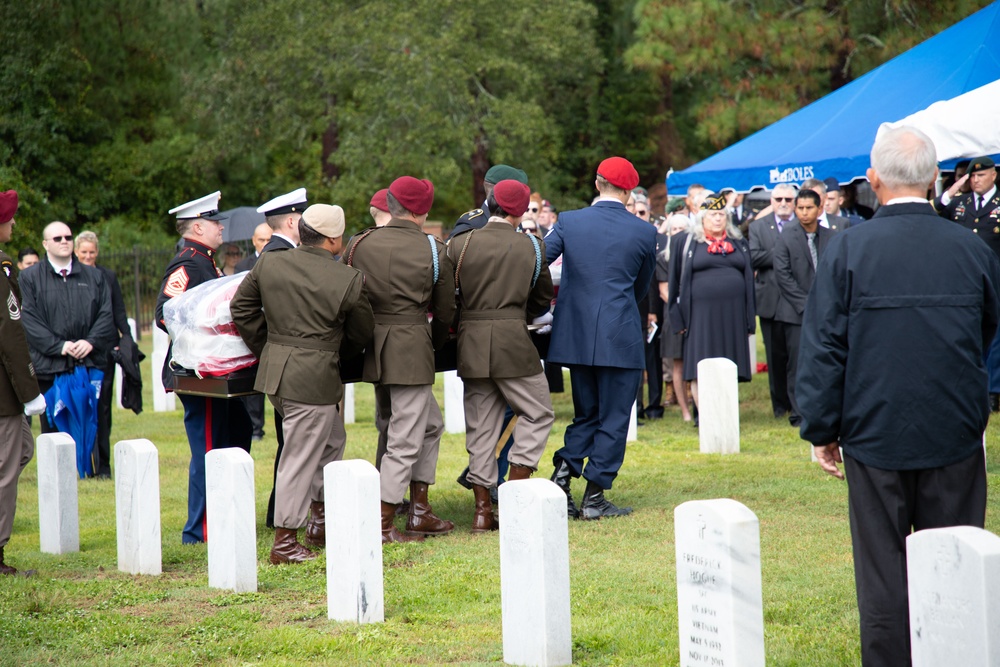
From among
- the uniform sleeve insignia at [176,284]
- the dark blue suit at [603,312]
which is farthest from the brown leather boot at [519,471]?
the uniform sleeve insignia at [176,284]

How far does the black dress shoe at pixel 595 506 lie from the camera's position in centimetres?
774

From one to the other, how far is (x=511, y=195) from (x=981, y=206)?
210 inches

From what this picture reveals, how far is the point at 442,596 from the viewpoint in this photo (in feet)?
20.0

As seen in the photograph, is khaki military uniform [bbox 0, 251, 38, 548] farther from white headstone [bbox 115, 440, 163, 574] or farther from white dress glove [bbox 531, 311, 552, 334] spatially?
white dress glove [bbox 531, 311, 552, 334]

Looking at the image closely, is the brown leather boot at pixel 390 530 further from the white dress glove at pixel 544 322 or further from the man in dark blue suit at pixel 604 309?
the white dress glove at pixel 544 322

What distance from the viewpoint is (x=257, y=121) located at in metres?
30.5

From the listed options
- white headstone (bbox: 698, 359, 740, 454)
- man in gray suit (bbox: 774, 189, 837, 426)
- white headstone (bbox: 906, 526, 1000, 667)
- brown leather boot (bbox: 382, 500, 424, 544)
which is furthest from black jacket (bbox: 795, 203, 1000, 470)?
man in gray suit (bbox: 774, 189, 837, 426)

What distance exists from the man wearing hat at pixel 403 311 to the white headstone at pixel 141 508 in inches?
51.7

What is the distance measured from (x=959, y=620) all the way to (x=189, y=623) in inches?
145

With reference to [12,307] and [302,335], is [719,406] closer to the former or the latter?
[302,335]

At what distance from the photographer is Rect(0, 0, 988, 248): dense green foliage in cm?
2556

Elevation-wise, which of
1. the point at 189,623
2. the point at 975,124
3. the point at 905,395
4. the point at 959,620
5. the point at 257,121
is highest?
the point at 257,121

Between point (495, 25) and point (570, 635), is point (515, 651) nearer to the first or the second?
point (570, 635)

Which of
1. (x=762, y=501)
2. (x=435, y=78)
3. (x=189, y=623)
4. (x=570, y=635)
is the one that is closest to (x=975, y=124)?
(x=762, y=501)
